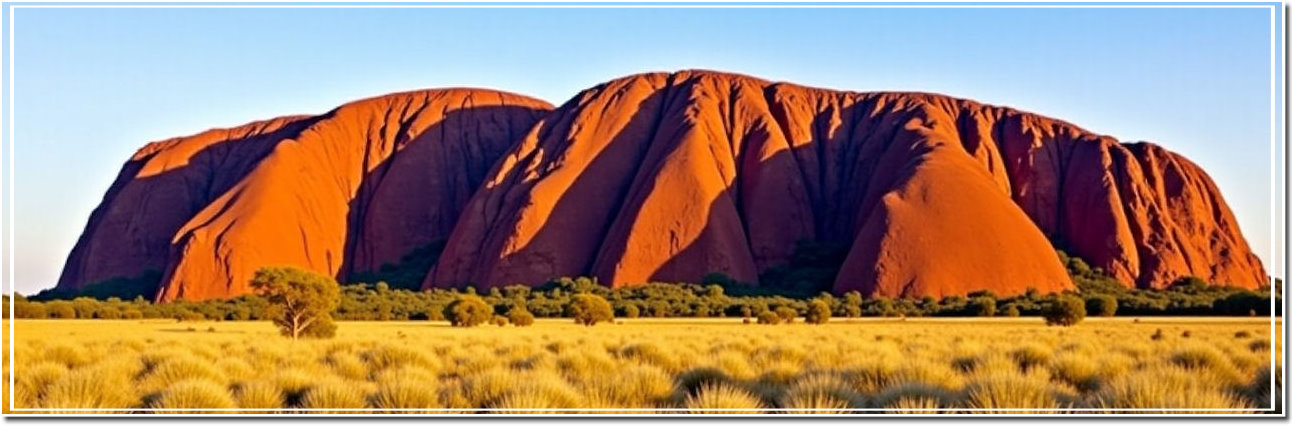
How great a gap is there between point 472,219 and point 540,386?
67.2 meters

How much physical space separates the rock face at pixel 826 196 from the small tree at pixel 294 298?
30.3 metres

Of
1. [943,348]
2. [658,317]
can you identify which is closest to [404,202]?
[658,317]

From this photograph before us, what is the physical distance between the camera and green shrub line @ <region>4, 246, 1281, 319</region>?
167 ft

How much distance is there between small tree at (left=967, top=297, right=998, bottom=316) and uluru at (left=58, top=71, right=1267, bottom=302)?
432cm

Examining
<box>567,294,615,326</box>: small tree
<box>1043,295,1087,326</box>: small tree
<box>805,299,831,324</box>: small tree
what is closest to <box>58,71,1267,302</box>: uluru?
<box>805,299,831,324</box>: small tree

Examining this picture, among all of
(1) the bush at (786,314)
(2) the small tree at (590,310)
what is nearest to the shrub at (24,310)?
(2) the small tree at (590,310)

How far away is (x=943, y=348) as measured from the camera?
1888 cm

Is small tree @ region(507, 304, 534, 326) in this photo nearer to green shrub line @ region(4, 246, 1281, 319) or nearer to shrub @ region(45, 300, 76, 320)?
green shrub line @ region(4, 246, 1281, 319)

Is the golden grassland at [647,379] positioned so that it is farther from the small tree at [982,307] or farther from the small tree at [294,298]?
the small tree at [982,307]

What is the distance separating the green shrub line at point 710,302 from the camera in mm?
50938

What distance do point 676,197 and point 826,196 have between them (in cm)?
1245

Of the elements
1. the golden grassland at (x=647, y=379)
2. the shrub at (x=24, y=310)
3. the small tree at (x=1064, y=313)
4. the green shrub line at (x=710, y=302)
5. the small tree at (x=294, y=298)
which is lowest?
the green shrub line at (x=710, y=302)

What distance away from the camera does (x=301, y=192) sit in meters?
78.4
